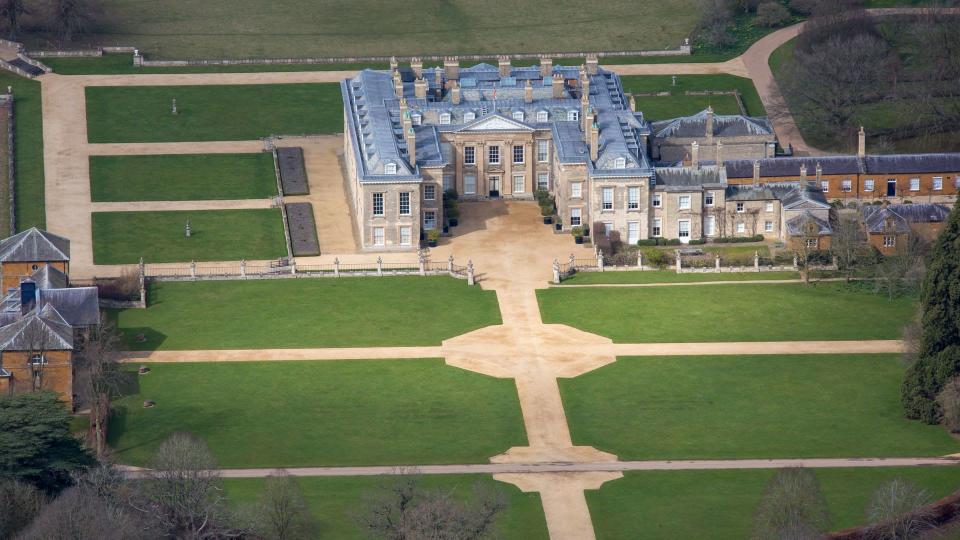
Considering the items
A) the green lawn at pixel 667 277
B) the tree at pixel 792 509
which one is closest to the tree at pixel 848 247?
the green lawn at pixel 667 277

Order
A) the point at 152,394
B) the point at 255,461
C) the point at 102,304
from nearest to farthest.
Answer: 1. the point at 255,461
2. the point at 152,394
3. the point at 102,304

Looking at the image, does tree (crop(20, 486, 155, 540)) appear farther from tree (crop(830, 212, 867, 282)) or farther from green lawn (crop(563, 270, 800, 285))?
tree (crop(830, 212, 867, 282))

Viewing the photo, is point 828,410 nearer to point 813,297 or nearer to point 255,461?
point 813,297

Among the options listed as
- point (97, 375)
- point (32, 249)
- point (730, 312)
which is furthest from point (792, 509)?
point (32, 249)

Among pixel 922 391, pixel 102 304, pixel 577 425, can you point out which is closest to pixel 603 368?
pixel 577 425

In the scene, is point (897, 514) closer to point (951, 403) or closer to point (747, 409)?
point (951, 403)

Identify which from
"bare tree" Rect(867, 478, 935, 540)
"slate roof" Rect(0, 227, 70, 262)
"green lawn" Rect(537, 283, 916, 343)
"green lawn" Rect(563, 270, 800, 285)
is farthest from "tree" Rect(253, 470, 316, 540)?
"green lawn" Rect(563, 270, 800, 285)
